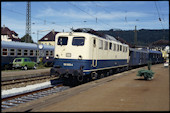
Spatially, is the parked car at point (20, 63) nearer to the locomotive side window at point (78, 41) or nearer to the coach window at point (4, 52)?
the coach window at point (4, 52)

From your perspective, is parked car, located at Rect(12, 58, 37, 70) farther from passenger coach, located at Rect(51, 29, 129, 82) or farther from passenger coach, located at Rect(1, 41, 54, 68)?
passenger coach, located at Rect(51, 29, 129, 82)

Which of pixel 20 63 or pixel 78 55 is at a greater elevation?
pixel 78 55

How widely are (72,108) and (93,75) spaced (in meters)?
7.81

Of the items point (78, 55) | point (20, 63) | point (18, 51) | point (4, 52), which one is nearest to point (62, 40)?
point (78, 55)

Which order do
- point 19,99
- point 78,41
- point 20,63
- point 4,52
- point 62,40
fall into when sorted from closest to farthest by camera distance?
1. point 19,99
2. point 78,41
3. point 62,40
4. point 20,63
5. point 4,52

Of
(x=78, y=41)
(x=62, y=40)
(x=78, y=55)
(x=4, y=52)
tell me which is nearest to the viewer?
(x=78, y=55)

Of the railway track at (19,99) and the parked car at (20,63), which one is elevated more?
the parked car at (20,63)

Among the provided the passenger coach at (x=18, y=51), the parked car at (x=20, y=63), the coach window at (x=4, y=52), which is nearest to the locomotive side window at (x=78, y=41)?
the parked car at (x=20, y=63)

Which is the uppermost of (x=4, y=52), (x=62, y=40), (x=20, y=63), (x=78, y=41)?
(x=62, y=40)

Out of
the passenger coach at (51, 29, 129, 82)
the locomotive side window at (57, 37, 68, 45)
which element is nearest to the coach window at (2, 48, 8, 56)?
the passenger coach at (51, 29, 129, 82)

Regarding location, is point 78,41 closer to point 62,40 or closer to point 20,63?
point 62,40

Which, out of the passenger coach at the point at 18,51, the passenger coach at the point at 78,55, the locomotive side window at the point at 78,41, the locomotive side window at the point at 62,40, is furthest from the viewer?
the passenger coach at the point at 18,51

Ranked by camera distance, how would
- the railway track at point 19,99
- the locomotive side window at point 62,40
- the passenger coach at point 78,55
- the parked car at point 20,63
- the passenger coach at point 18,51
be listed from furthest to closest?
1. the passenger coach at point 18,51
2. the parked car at point 20,63
3. the locomotive side window at point 62,40
4. the passenger coach at point 78,55
5. the railway track at point 19,99

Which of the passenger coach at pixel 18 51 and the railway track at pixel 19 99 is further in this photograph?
the passenger coach at pixel 18 51
